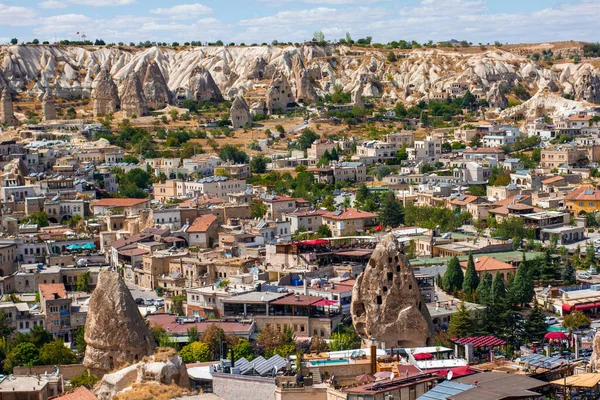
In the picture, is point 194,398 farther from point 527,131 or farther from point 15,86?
point 15,86

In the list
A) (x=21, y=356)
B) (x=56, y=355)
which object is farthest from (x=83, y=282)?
(x=56, y=355)

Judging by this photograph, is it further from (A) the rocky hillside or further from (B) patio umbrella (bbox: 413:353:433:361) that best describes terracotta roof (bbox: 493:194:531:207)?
(A) the rocky hillside

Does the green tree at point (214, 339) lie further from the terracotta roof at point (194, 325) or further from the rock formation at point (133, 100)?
the rock formation at point (133, 100)

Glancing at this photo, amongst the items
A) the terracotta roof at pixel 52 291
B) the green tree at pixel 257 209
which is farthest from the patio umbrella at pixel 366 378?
the green tree at pixel 257 209

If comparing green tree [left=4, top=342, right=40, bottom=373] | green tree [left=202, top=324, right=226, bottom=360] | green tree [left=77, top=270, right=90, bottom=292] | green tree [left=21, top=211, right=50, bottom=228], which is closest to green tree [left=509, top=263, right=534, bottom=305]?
green tree [left=202, top=324, right=226, bottom=360]

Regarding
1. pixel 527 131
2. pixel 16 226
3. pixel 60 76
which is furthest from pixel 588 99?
pixel 16 226
